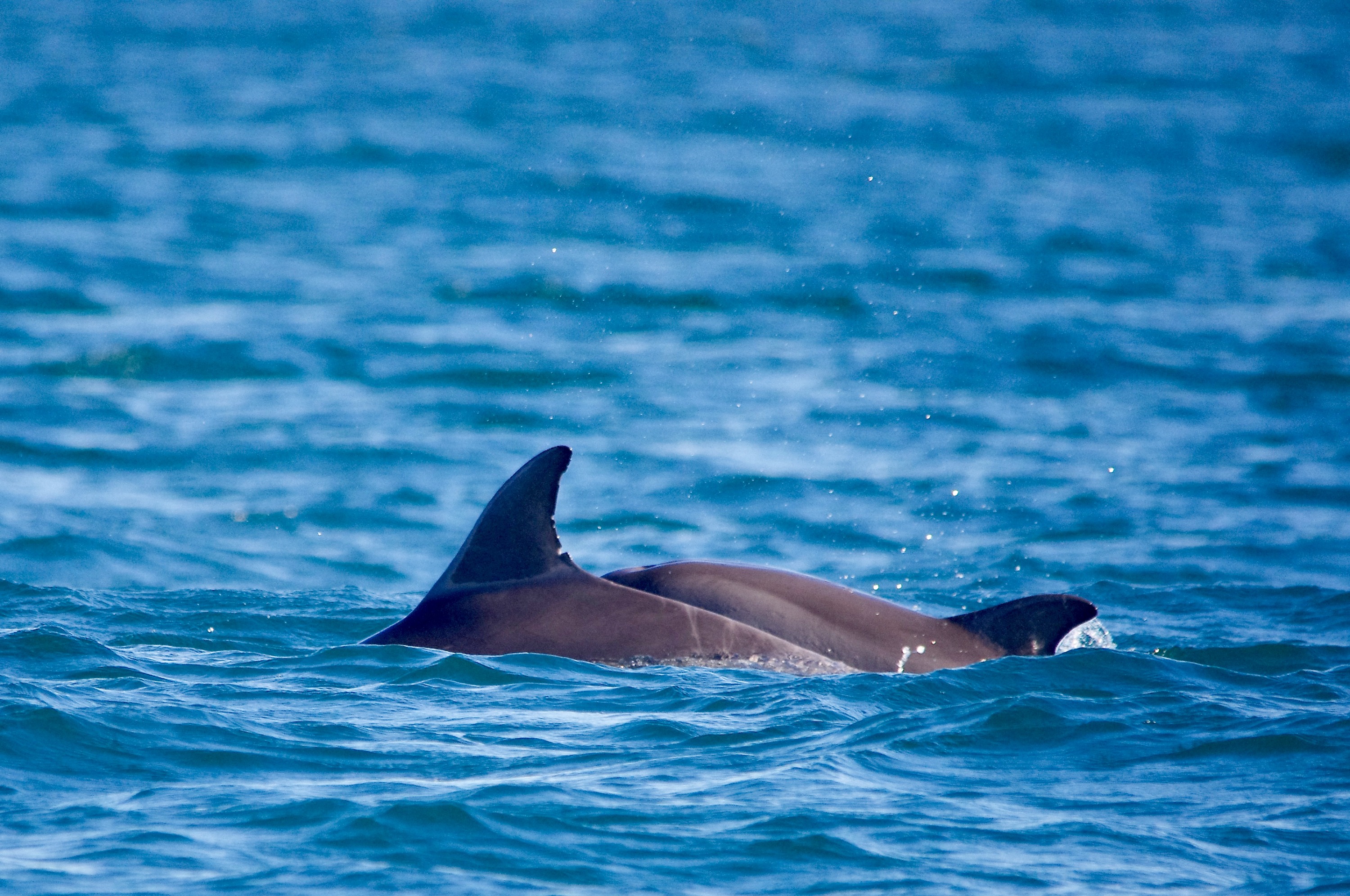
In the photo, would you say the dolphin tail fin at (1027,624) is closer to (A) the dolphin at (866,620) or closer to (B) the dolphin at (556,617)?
(A) the dolphin at (866,620)

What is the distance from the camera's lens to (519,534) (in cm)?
940

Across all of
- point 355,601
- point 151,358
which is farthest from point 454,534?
point 151,358

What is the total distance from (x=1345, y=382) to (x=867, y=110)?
29.7 m

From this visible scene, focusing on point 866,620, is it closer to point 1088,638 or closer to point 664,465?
point 1088,638

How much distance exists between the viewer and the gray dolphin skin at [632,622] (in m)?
9.39

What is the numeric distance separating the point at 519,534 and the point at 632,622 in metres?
0.84

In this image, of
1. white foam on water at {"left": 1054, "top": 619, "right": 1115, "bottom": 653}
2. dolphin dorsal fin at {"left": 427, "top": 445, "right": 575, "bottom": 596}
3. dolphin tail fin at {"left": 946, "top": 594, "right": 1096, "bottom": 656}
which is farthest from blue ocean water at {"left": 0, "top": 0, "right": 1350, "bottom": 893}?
dolphin dorsal fin at {"left": 427, "top": 445, "right": 575, "bottom": 596}

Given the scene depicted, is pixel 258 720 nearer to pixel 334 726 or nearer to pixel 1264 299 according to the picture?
pixel 334 726

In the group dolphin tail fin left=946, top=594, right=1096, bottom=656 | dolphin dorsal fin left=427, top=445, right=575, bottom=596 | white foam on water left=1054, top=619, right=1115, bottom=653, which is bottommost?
white foam on water left=1054, top=619, right=1115, bottom=653

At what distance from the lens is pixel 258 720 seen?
8.78 metres

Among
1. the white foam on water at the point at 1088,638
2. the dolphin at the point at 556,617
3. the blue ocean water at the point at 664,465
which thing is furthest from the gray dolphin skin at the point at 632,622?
the white foam on water at the point at 1088,638

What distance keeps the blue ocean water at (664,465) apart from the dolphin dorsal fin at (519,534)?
1.83 feet

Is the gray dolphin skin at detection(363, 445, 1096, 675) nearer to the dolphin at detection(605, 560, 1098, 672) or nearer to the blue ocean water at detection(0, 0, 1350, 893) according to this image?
the dolphin at detection(605, 560, 1098, 672)

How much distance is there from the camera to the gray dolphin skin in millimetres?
9391
